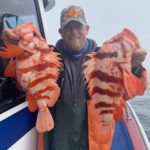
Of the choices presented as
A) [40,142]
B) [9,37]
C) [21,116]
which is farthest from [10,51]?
[40,142]

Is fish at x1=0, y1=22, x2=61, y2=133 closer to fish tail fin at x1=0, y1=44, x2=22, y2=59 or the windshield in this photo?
fish tail fin at x1=0, y1=44, x2=22, y2=59

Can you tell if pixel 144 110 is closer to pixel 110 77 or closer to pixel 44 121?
pixel 110 77

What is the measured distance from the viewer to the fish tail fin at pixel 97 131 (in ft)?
8.23

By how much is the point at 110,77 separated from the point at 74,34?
0.53 m

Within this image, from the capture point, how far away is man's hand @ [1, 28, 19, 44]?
2.30m

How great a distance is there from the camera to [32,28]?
2.40 metres

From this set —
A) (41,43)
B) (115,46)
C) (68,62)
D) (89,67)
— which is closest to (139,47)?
(115,46)

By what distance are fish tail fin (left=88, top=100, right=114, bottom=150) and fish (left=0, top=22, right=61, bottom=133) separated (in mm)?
332

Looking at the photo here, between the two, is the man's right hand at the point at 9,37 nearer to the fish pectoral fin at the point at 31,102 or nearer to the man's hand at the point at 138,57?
the fish pectoral fin at the point at 31,102

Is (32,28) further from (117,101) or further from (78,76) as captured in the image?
(117,101)

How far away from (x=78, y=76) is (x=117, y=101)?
41cm

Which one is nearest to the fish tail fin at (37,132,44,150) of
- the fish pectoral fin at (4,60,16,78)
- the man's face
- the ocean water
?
the fish pectoral fin at (4,60,16,78)

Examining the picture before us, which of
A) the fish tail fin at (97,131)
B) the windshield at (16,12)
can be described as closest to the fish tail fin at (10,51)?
the windshield at (16,12)

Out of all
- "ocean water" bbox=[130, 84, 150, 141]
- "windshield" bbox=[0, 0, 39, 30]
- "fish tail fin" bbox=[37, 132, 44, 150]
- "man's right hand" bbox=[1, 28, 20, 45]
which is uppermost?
"windshield" bbox=[0, 0, 39, 30]
